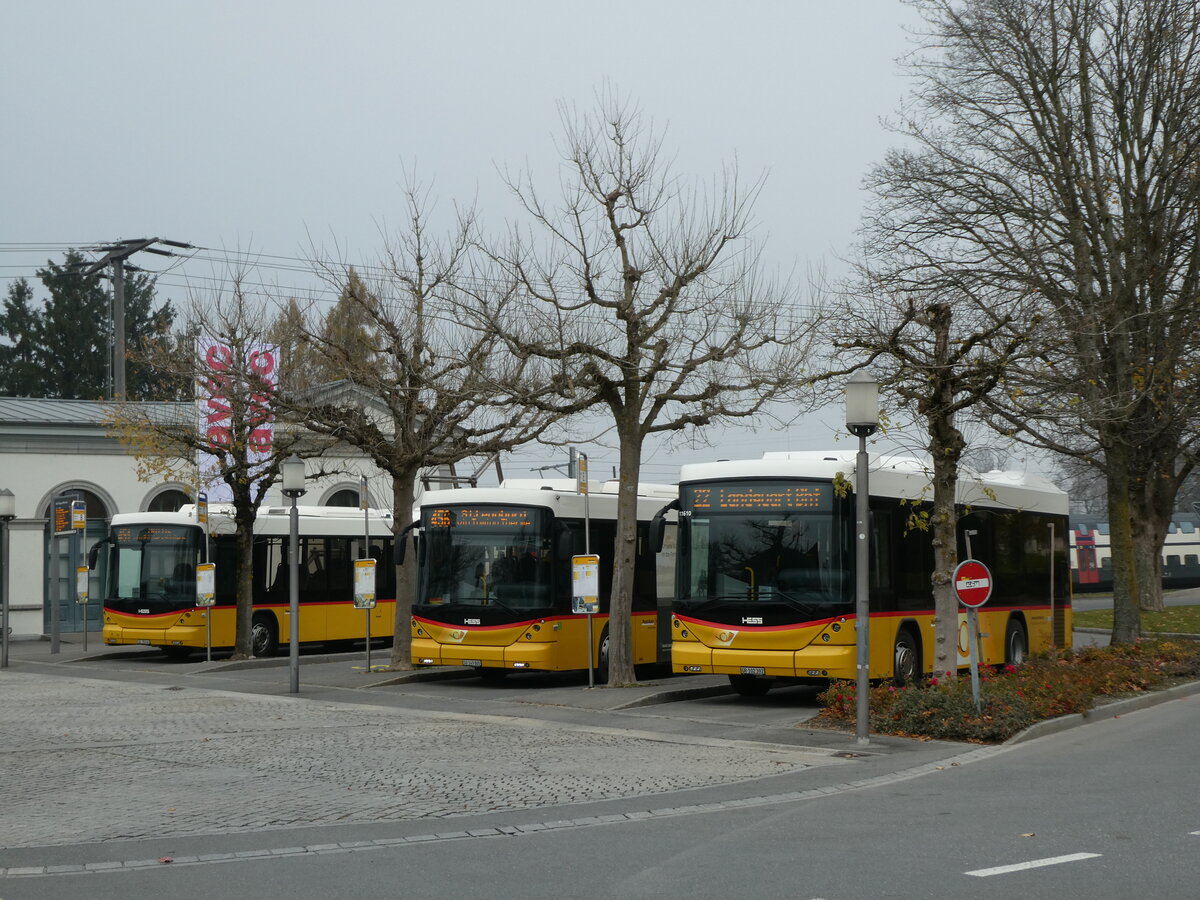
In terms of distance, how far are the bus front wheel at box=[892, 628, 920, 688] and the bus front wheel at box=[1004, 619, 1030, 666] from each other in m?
3.35

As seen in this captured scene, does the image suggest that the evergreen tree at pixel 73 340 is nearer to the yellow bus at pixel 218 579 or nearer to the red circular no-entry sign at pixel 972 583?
the yellow bus at pixel 218 579

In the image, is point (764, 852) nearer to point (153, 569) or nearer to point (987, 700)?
point (987, 700)

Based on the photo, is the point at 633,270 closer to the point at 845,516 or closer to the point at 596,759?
the point at 845,516

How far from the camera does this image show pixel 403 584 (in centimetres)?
2367

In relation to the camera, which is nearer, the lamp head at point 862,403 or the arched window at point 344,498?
the lamp head at point 862,403

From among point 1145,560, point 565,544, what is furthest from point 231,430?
point 1145,560

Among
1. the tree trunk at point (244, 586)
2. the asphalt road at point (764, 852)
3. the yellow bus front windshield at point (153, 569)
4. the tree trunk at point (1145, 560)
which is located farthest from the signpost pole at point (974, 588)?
the tree trunk at point (1145, 560)

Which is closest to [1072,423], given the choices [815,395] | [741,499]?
[815,395]

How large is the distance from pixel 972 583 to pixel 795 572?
3189 mm

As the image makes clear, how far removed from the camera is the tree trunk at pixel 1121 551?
23.5 metres

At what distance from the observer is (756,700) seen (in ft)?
63.5

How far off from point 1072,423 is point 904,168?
5.92m

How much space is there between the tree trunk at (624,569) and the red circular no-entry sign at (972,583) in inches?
240

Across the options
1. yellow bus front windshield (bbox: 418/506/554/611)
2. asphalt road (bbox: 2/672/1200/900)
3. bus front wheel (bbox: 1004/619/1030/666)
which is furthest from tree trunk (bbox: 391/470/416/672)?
asphalt road (bbox: 2/672/1200/900)
